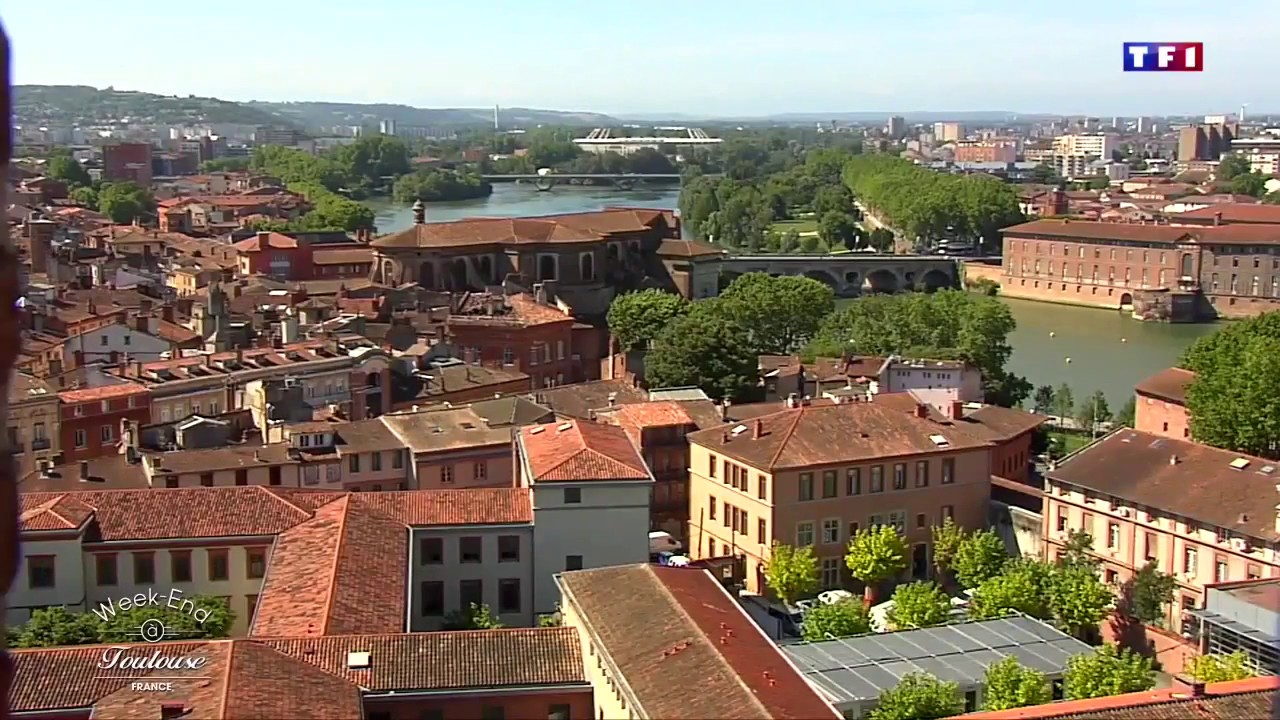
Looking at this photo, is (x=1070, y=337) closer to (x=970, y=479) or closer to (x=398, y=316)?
(x=398, y=316)

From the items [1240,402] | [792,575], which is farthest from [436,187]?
[792,575]

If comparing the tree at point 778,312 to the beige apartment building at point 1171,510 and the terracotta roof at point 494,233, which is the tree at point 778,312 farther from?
the beige apartment building at point 1171,510

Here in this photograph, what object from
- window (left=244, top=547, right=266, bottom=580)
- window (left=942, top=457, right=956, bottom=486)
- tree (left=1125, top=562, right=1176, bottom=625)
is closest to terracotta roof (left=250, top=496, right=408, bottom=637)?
window (left=244, top=547, right=266, bottom=580)

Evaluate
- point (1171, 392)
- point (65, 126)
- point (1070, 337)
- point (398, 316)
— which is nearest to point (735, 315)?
point (398, 316)

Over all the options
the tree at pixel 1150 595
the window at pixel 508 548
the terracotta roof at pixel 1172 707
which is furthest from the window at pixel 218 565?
the tree at pixel 1150 595

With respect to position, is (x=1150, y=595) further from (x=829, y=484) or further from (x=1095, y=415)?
(x=1095, y=415)

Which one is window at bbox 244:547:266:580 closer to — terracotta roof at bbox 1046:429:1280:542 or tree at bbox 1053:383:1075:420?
terracotta roof at bbox 1046:429:1280:542
